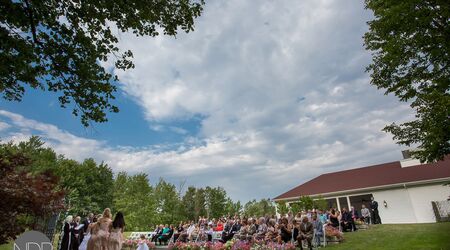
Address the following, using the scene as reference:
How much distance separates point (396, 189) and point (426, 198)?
222 cm

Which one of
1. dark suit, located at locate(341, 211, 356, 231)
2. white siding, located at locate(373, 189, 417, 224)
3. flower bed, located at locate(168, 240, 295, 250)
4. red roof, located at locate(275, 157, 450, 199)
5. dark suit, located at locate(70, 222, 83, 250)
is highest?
red roof, located at locate(275, 157, 450, 199)

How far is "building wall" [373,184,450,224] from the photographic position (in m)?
24.7

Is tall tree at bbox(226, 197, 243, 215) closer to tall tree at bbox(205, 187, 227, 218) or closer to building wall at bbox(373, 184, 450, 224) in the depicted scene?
tall tree at bbox(205, 187, 227, 218)

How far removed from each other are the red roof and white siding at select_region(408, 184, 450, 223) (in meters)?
0.87

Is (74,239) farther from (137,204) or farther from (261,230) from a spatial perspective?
(137,204)

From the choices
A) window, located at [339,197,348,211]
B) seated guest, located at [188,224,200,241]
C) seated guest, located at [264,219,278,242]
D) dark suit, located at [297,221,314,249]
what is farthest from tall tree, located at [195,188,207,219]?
dark suit, located at [297,221,314,249]

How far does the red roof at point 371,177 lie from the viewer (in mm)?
26250

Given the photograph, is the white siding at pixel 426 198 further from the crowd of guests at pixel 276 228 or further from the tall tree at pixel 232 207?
the tall tree at pixel 232 207

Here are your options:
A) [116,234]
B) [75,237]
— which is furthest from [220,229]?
[116,234]

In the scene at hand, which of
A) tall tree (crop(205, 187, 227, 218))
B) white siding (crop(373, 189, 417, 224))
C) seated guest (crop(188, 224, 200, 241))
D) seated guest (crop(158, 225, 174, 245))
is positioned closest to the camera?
seated guest (crop(188, 224, 200, 241))

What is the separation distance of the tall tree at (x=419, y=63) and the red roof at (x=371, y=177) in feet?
51.9

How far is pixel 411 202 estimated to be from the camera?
25578mm

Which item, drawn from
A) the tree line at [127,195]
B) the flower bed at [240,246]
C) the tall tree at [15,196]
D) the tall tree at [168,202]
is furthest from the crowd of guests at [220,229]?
the tall tree at [168,202]

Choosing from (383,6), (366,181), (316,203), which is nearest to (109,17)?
(383,6)
